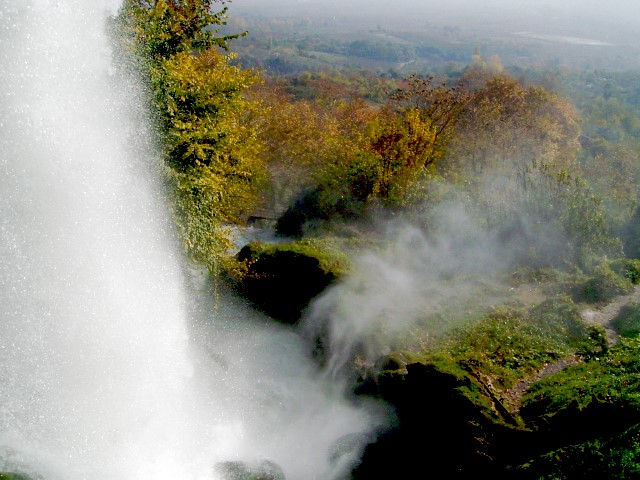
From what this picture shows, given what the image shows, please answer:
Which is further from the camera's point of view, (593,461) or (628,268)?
(628,268)

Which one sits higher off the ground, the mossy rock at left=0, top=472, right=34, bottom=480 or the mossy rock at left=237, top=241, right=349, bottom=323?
the mossy rock at left=237, top=241, right=349, bottom=323

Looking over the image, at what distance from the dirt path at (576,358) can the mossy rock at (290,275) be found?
7402 mm

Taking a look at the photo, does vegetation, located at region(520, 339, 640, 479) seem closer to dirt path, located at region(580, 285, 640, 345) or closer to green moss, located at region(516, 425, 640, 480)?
green moss, located at region(516, 425, 640, 480)

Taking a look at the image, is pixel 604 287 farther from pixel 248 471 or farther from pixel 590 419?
pixel 248 471

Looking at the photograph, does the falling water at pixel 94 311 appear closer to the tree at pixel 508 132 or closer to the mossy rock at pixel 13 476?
the mossy rock at pixel 13 476

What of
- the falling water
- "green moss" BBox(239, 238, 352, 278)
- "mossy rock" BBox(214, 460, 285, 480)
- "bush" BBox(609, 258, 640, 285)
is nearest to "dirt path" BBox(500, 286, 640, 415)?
"bush" BBox(609, 258, 640, 285)

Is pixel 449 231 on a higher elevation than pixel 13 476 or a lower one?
higher

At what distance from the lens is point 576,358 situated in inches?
468

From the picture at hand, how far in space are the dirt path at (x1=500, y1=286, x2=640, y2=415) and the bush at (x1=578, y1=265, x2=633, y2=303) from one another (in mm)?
205

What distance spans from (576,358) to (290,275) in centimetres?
1007

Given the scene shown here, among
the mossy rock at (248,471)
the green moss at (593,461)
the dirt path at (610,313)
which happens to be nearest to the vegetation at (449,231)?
the green moss at (593,461)

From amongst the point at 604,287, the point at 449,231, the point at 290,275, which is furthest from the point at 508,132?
the point at 290,275

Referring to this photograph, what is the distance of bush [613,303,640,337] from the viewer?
1257cm

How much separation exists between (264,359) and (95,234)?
6.69 meters
